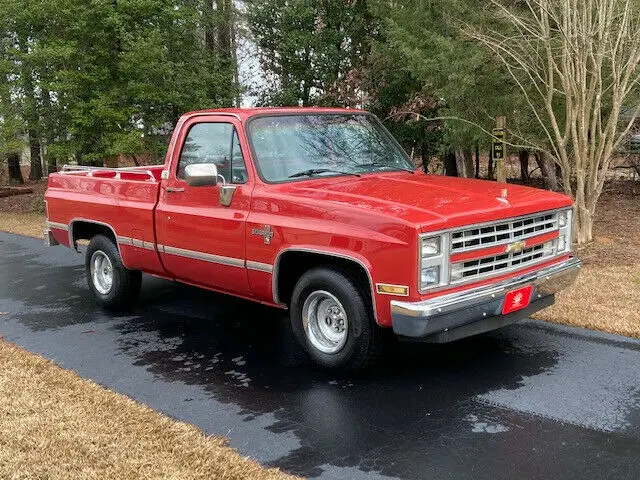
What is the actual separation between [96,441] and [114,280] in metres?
3.30

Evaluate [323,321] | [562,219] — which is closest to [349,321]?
[323,321]

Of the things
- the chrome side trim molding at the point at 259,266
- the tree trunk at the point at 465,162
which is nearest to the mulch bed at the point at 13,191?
the tree trunk at the point at 465,162

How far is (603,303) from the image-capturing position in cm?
642

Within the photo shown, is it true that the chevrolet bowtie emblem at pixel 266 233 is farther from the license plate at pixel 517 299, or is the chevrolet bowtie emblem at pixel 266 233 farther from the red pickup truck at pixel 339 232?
the license plate at pixel 517 299

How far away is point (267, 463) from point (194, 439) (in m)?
0.51

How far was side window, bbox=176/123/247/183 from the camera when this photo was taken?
17.8 ft

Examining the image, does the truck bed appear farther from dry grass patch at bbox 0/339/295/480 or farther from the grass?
dry grass patch at bbox 0/339/295/480

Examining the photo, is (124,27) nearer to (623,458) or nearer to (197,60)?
(197,60)

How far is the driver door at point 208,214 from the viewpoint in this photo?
5297 millimetres

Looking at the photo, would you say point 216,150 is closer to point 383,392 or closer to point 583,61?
point 383,392

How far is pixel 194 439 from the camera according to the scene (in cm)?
382

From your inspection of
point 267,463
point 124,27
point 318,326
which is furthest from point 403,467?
point 124,27

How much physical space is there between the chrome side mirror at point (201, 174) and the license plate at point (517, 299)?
95.2 inches

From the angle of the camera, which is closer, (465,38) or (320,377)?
(320,377)
